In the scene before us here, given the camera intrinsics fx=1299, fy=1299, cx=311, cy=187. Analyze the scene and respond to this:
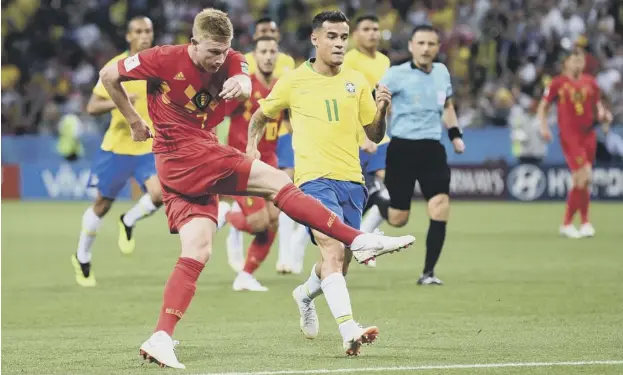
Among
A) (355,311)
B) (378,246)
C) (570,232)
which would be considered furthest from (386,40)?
(378,246)

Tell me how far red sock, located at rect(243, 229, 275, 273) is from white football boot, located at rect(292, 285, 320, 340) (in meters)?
3.72

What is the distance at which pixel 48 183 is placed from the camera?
30078 millimetres

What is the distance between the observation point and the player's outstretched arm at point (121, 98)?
7.91 m

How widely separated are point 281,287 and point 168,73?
5246 mm

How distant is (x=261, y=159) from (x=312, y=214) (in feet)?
17.1

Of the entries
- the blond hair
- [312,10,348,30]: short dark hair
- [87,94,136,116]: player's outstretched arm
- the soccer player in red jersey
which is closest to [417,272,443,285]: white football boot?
the soccer player in red jersey

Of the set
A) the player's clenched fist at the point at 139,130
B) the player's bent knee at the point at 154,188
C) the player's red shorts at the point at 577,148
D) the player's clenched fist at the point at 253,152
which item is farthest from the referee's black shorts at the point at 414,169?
the player's red shorts at the point at 577,148

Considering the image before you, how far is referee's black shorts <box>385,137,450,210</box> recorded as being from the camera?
12.4m

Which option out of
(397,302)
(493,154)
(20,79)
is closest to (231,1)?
(20,79)

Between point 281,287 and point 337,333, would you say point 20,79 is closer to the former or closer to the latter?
point 281,287

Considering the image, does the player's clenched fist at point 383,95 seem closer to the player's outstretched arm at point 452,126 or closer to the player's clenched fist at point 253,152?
the player's clenched fist at point 253,152

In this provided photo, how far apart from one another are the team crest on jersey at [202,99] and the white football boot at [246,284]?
4.75 m

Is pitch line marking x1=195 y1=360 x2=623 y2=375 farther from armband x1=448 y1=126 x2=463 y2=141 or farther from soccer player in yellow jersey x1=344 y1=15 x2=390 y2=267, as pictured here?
soccer player in yellow jersey x1=344 y1=15 x2=390 y2=267

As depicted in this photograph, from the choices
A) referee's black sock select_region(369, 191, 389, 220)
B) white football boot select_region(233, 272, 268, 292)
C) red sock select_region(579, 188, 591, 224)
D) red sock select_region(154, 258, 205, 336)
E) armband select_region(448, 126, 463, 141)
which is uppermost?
armband select_region(448, 126, 463, 141)
